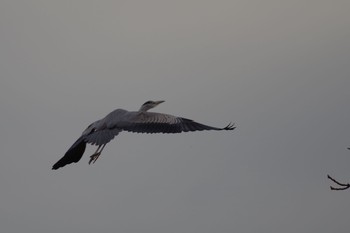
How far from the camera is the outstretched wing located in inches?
770

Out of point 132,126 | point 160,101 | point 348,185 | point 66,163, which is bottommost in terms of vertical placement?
point 348,185

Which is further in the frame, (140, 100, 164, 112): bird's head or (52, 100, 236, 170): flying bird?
(140, 100, 164, 112): bird's head

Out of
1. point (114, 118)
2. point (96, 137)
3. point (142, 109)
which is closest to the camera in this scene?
point (96, 137)

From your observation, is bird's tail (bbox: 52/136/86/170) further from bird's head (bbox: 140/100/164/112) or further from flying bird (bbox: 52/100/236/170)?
bird's head (bbox: 140/100/164/112)

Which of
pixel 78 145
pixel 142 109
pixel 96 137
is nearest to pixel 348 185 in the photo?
pixel 96 137

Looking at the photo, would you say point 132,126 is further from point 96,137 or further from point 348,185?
point 348,185

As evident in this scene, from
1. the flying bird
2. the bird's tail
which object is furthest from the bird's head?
the bird's tail

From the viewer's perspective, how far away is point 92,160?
19.5 metres

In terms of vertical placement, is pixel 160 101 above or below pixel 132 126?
above

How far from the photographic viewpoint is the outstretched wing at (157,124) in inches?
770

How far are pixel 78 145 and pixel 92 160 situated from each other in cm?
76

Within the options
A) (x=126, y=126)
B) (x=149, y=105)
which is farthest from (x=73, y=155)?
(x=149, y=105)

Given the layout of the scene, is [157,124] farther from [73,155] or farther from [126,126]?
[73,155]

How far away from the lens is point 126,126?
1942 cm
